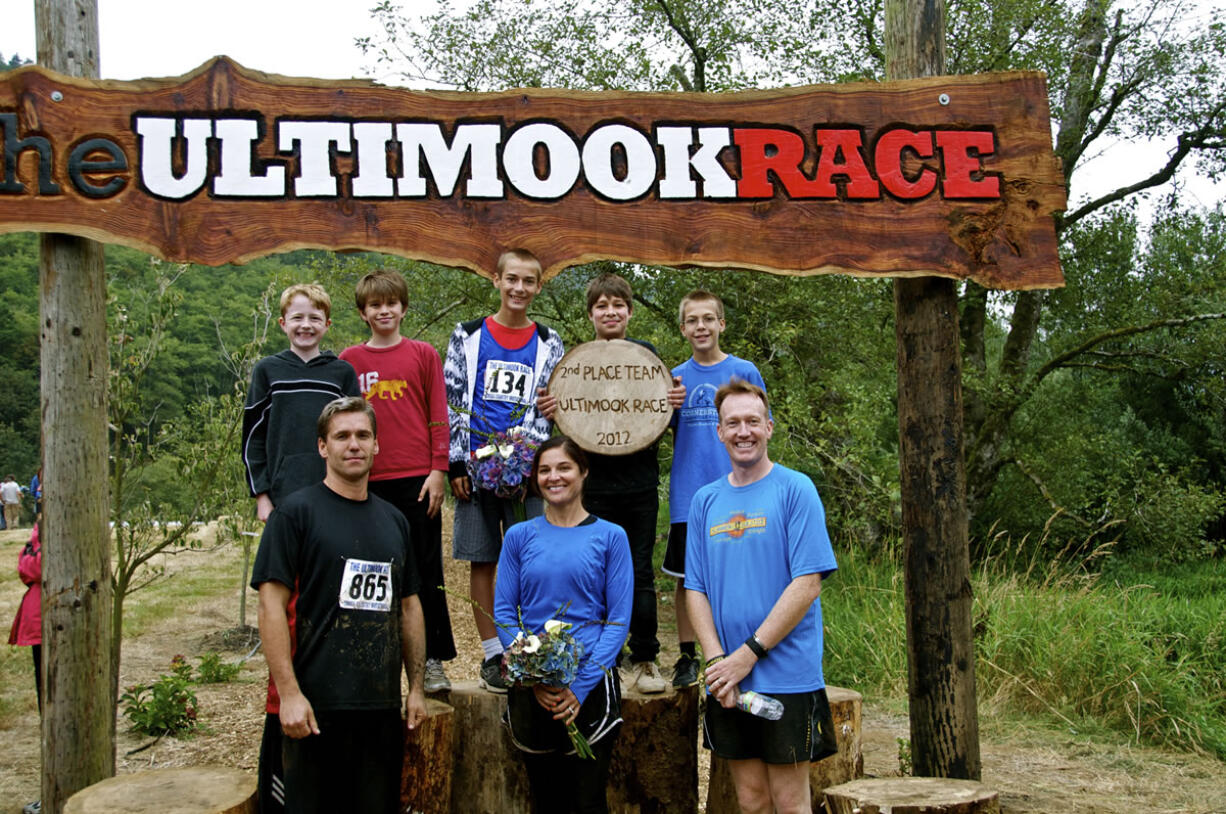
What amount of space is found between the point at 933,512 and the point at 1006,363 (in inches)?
483

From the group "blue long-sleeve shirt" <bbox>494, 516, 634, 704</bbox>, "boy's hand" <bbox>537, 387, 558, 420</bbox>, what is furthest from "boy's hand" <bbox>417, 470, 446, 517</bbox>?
"blue long-sleeve shirt" <bbox>494, 516, 634, 704</bbox>

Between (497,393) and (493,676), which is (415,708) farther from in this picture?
(497,393)

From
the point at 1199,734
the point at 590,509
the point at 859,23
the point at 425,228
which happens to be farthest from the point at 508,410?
the point at 859,23

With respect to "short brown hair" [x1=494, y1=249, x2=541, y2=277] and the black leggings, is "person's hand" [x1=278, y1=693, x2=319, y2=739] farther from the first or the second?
"short brown hair" [x1=494, y1=249, x2=541, y2=277]

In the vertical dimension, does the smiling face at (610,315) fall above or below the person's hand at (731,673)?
above

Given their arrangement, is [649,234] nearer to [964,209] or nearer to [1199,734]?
[964,209]

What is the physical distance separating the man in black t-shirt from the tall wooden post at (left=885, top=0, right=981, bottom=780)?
220cm

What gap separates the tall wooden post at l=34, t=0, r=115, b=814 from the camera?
12.6 feet

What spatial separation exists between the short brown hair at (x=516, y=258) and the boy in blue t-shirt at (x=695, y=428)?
0.65m

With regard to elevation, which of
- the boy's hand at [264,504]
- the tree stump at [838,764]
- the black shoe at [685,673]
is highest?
the boy's hand at [264,504]

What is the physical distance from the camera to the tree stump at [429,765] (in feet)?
12.4

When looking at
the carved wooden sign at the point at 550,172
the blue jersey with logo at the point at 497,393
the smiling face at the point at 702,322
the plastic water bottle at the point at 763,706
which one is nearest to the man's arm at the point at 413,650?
the blue jersey with logo at the point at 497,393

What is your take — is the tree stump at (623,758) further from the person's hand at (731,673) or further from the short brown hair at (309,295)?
the short brown hair at (309,295)

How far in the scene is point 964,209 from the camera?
14.2 feet
